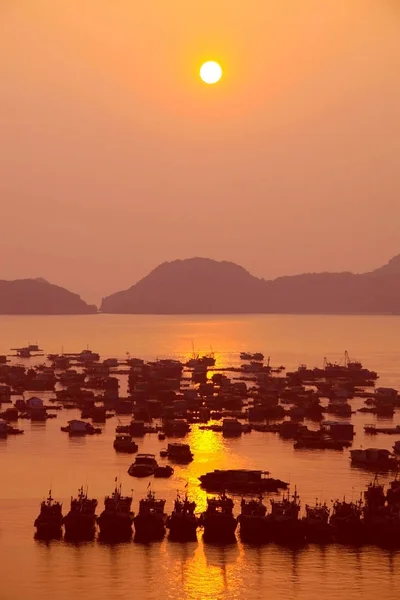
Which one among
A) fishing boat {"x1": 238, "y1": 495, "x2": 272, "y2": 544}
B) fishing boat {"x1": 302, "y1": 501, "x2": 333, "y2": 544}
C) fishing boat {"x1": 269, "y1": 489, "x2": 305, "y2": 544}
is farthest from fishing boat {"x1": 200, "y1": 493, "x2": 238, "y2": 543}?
fishing boat {"x1": 302, "y1": 501, "x2": 333, "y2": 544}

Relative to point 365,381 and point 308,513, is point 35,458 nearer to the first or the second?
point 308,513

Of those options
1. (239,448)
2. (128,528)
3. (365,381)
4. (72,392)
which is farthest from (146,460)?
(365,381)

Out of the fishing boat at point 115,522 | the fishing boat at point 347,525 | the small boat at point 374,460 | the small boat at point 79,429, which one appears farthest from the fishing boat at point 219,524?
the small boat at point 79,429

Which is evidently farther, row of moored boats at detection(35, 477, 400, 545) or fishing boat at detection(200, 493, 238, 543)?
fishing boat at detection(200, 493, 238, 543)

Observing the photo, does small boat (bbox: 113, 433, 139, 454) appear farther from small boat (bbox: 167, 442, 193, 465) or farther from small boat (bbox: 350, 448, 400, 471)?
small boat (bbox: 350, 448, 400, 471)

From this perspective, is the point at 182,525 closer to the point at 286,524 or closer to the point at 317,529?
the point at 286,524

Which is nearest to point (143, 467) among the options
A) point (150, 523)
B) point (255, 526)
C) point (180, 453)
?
point (180, 453)

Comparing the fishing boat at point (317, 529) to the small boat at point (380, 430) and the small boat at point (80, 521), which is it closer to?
the small boat at point (80, 521)
